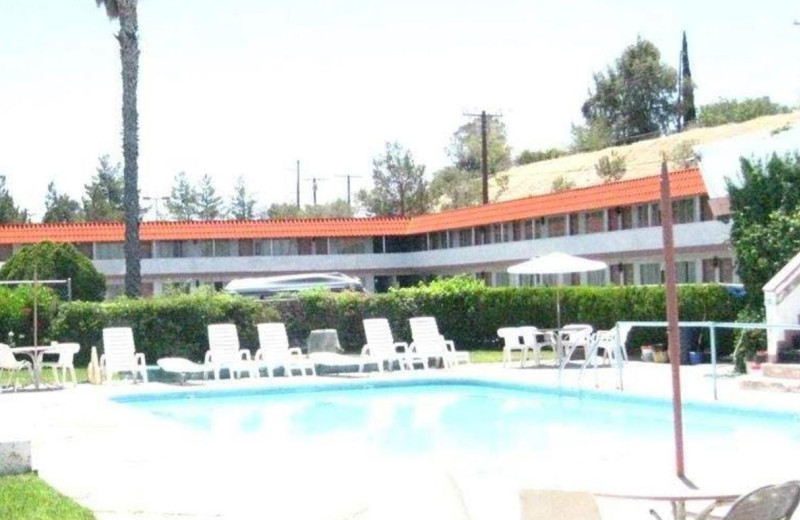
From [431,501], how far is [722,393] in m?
13.1

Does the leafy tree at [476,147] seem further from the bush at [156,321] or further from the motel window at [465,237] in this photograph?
the bush at [156,321]

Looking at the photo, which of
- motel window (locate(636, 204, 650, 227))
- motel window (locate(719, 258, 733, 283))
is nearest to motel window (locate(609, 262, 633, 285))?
motel window (locate(636, 204, 650, 227))

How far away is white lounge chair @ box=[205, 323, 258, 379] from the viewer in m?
24.0

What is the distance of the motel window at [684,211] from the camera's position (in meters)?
41.2

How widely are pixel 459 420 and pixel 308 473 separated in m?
7.55

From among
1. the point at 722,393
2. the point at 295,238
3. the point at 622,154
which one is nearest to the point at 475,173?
the point at 622,154

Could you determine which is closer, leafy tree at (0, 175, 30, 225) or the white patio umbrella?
the white patio umbrella

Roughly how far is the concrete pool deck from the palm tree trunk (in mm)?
14029

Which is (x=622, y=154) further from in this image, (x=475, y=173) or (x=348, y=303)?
(x=348, y=303)

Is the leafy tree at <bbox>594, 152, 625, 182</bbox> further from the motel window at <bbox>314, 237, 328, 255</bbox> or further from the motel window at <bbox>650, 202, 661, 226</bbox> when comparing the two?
the motel window at <bbox>650, 202, 661, 226</bbox>

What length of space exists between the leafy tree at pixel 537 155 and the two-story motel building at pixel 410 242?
170 ft

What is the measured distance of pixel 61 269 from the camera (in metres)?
36.1

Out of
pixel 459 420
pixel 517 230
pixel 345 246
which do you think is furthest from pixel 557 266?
pixel 345 246

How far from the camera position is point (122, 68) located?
3294cm
